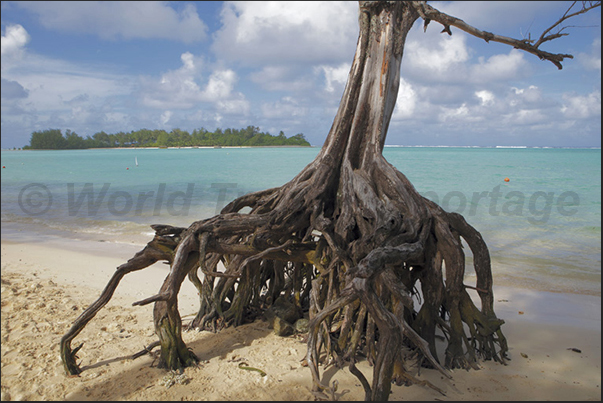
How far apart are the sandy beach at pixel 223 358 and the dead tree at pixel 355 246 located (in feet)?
0.60

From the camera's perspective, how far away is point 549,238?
9828 mm

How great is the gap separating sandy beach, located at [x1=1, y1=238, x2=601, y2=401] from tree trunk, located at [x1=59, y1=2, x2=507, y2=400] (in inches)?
7.7

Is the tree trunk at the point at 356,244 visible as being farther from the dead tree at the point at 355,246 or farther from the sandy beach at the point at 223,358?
the sandy beach at the point at 223,358

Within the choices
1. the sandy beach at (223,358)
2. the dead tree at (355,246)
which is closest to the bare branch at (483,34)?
the dead tree at (355,246)

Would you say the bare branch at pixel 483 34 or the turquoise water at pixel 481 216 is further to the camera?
the turquoise water at pixel 481 216

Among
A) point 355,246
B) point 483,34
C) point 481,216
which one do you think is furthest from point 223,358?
point 481,216

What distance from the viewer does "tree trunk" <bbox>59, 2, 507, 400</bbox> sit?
132 inches

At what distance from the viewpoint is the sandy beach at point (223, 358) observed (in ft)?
10.3

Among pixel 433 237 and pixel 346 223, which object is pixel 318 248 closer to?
pixel 346 223

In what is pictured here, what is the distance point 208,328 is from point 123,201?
45.1 feet

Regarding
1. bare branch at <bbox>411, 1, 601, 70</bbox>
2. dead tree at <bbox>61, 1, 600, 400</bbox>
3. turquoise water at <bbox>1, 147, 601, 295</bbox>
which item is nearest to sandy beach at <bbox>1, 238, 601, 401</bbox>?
dead tree at <bbox>61, 1, 600, 400</bbox>

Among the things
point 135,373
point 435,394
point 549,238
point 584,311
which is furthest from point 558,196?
point 135,373

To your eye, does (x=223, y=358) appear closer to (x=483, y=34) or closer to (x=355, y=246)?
(x=355, y=246)

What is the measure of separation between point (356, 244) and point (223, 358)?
4.87 ft
